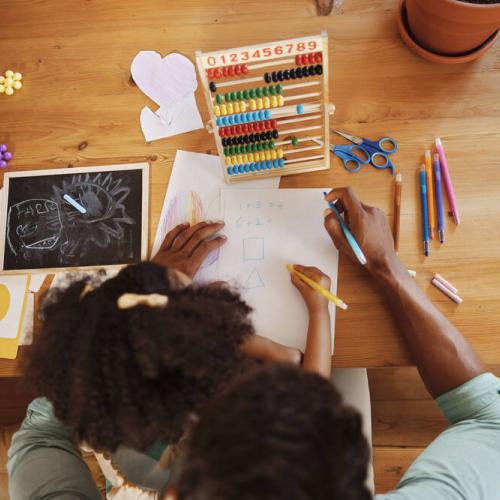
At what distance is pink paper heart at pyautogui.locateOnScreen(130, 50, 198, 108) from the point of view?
3.55 ft

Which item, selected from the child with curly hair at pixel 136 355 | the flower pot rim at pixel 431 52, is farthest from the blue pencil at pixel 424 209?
the child with curly hair at pixel 136 355

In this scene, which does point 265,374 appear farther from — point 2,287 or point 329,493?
point 2,287

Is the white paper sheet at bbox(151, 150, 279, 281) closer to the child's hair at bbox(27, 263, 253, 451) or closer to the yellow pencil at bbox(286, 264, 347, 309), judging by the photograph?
the yellow pencil at bbox(286, 264, 347, 309)

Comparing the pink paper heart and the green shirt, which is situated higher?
the pink paper heart

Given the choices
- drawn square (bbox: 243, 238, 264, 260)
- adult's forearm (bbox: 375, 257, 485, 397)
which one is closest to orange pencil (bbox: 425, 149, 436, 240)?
adult's forearm (bbox: 375, 257, 485, 397)

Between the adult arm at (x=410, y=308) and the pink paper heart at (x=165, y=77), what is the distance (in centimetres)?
42

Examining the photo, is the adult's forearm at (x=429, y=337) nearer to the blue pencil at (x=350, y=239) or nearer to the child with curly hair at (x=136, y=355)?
the blue pencil at (x=350, y=239)

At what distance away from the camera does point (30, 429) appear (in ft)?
3.08

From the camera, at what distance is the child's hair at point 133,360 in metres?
0.62

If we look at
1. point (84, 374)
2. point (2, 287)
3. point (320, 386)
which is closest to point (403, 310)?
point (320, 386)

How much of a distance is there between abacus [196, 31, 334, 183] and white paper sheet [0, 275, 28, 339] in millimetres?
494

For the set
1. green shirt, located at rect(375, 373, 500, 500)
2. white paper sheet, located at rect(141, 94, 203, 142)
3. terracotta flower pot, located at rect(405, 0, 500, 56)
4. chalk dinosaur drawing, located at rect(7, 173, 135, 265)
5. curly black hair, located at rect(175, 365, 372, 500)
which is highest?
terracotta flower pot, located at rect(405, 0, 500, 56)

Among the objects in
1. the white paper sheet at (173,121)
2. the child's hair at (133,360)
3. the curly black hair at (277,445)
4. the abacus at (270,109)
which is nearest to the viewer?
the curly black hair at (277,445)

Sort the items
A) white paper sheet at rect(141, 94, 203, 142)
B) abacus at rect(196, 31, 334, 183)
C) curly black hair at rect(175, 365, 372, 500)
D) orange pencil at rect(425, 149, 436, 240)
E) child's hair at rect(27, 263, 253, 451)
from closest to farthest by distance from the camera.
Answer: curly black hair at rect(175, 365, 372, 500) → child's hair at rect(27, 263, 253, 451) → abacus at rect(196, 31, 334, 183) → orange pencil at rect(425, 149, 436, 240) → white paper sheet at rect(141, 94, 203, 142)
